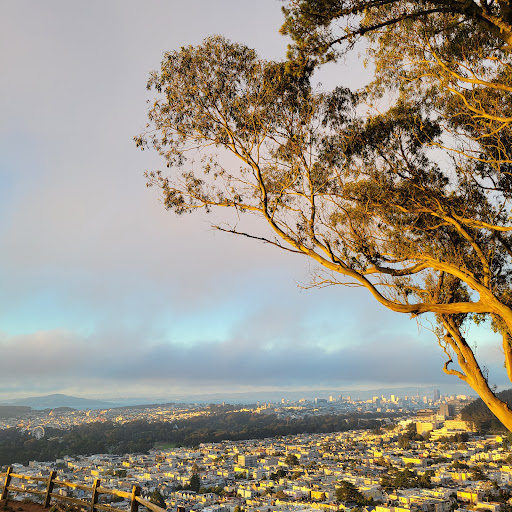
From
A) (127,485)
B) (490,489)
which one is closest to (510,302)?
(490,489)

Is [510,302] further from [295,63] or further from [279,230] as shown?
[295,63]

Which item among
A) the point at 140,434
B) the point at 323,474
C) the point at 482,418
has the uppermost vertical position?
the point at 482,418

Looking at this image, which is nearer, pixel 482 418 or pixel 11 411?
pixel 482 418

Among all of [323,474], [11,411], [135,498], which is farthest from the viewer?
[11,411]

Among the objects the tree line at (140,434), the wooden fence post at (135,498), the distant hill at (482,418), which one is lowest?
the tree line at (140,434)

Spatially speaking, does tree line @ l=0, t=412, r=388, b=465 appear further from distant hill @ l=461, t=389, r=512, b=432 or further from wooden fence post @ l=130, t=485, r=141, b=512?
wooden fence post @ l=130, t=485, r=141, b=512

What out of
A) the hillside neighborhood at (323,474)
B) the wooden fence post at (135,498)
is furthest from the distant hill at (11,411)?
the wooden fence post at (135,498)

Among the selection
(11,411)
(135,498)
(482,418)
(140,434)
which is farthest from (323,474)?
(11,411)

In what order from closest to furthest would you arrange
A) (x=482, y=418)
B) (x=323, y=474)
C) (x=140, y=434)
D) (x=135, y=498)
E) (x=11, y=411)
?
(x=135, y=498) → (x=323, y=474) → (x=482, y=418) → (x=140, y=434) → (x=11, y=411)

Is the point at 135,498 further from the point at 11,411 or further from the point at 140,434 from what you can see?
the point at 11,411

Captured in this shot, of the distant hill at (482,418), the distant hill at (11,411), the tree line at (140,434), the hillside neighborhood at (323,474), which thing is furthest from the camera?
the distant hill at (11,411)

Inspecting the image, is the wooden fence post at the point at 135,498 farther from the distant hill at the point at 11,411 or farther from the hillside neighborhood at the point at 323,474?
the distant hill at the point at 11,411

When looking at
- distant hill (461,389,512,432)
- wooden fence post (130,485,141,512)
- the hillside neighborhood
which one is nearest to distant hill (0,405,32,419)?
the hillside neighborhood
